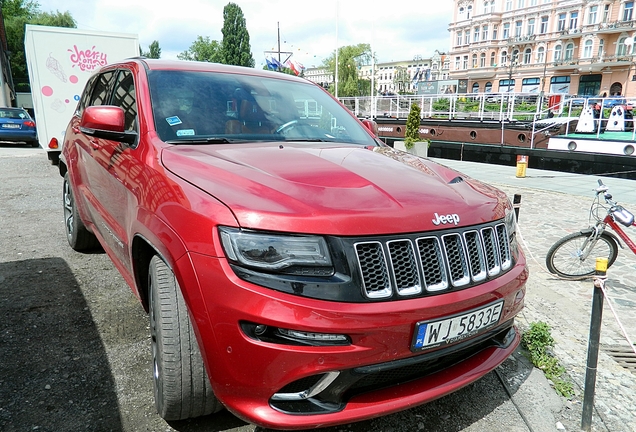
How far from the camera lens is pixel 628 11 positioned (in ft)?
168

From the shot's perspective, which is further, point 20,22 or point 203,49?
point 203,49

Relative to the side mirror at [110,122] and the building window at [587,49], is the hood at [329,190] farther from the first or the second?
the building window at [587,49]

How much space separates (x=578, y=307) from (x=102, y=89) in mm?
4543

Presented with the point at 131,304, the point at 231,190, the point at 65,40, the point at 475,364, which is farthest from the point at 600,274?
the point at 65,40

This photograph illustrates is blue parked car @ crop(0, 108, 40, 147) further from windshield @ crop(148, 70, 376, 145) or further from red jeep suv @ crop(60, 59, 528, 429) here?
red jeep suv @ crop(60, 59, 528, 429)

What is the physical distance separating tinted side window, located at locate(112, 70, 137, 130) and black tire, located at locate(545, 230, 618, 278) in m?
4.18

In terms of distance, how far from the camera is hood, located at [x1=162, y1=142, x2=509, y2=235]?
5.81 ft

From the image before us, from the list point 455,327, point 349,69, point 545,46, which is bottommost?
point 455,327

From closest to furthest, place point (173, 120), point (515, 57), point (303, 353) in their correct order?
point (303, 353)
point (173, 120)
point (515, 57)

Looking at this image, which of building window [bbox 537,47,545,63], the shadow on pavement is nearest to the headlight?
the shadow on pavement

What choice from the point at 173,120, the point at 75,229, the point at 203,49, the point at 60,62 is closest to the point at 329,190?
the point at 173,120

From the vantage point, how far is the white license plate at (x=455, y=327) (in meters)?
1.82

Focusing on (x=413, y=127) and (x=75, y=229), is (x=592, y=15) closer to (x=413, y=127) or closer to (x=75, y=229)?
(x=413, y=127)

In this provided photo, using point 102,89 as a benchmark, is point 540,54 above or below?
above
